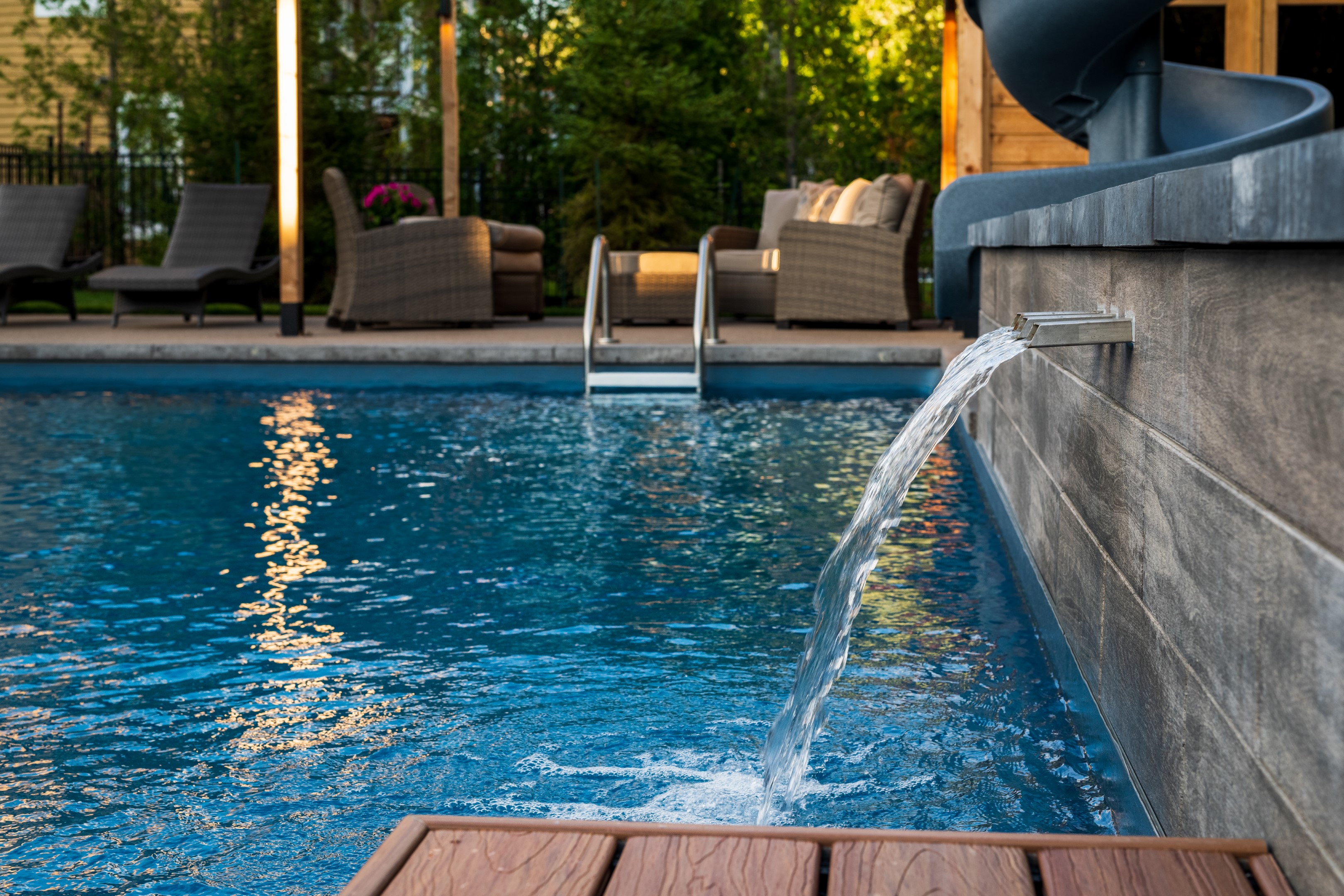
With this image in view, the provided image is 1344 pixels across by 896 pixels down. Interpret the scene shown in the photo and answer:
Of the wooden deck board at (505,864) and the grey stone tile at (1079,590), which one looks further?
the grey stone tile at (1079,590)

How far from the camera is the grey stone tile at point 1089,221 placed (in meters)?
1.80

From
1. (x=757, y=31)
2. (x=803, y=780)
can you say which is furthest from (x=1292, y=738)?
(x=757, y=31)

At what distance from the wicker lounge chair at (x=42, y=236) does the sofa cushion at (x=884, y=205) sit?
5.73 m

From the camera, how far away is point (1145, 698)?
1.67 m

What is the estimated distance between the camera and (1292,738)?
3.39ft

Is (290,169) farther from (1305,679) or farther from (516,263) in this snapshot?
(1305,679)

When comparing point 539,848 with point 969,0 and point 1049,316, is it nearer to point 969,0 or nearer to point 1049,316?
point 1049,316


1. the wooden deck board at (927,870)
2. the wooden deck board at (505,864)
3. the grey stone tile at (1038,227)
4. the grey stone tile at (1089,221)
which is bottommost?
the wooden deck board at (505,864)

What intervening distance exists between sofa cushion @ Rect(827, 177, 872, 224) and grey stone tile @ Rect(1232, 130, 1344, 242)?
8.48m

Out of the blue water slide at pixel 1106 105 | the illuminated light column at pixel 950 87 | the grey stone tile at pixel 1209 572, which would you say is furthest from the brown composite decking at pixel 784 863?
the illuminated light column at pixel 950 87

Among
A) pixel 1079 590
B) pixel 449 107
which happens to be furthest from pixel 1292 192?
pixel 449 107

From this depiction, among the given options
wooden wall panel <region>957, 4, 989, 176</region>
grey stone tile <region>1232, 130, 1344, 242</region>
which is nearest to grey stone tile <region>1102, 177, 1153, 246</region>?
grey stone tile <region>1232, 130, 1344, 242</region>

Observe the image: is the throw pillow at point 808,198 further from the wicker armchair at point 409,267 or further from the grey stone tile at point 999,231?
the grey stone tile at point 999,231

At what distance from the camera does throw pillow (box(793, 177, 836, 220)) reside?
10289mm
